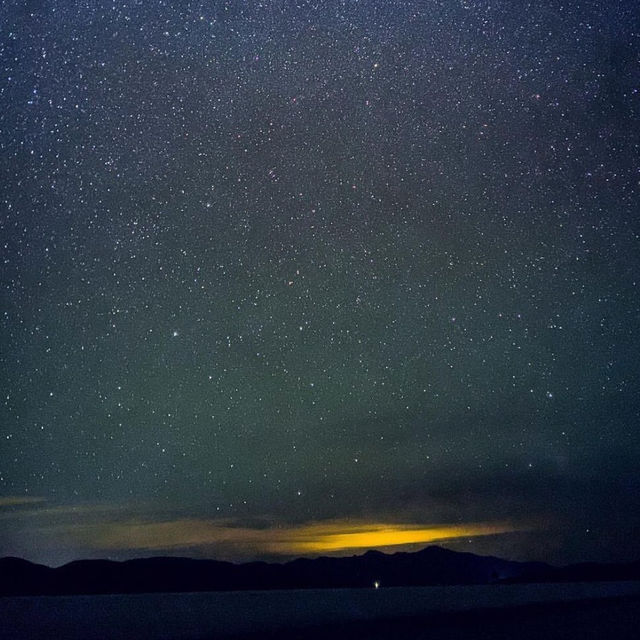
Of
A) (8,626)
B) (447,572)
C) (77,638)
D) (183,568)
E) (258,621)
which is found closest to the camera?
(77,638)

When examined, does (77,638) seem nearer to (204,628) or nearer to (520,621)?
(204,628)

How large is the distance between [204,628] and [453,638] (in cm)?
993

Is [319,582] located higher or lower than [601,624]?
lower

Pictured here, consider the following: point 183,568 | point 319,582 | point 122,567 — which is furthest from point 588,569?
point 122,567

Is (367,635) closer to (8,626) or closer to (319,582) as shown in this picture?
(8,626)

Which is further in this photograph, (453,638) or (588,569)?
(588,569)

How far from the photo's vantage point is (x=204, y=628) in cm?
2162

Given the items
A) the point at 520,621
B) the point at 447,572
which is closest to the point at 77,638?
the point at 520,621

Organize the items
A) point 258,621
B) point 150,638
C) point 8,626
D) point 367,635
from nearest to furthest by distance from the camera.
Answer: point 367,635 → point 150,638 → point 8,626 → point 258,621

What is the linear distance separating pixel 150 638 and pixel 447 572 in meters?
87.7

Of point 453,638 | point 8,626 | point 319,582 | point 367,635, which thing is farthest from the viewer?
point 319,582

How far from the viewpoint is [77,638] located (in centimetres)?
1638

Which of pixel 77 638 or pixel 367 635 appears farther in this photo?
pixel 77 638

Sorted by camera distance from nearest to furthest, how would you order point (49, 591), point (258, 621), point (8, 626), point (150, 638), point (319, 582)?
point (150, 638)
point (8, 626)
point (258, 621)
point (49, 591)
point (319, 582)
